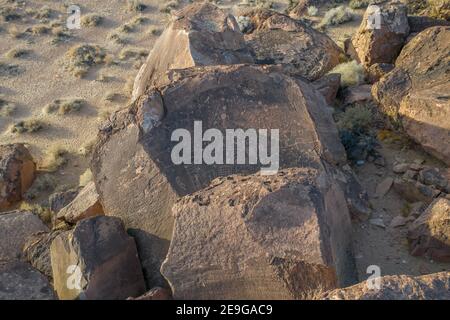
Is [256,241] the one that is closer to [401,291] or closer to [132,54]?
[401,291]

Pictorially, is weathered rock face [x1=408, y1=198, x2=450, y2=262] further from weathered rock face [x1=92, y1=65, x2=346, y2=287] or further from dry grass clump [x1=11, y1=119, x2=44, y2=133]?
dry grass clump [x1=11, y1=119, x2=44, y2=133]

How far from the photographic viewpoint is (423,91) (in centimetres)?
837

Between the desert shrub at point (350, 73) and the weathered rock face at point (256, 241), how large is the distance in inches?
216

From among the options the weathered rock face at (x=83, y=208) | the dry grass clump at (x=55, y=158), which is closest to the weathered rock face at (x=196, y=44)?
the dry grass clump at (x=55, y=158)

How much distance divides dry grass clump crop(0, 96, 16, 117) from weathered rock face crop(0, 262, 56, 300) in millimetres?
7434

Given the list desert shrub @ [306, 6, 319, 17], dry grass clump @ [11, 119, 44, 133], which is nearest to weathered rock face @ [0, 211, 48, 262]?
dry grass clump @ [11, 119, 44, 133]

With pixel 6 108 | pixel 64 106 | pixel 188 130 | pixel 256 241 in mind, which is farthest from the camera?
pixel 6 108

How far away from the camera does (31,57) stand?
14.6 metres

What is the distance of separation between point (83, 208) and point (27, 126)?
5.02 metres

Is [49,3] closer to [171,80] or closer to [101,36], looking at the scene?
[101,36]

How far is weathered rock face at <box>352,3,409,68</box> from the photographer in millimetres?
10492

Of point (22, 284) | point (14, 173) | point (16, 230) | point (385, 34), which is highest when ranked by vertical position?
point (385, 34)

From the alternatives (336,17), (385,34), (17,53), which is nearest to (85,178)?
(385,34)
